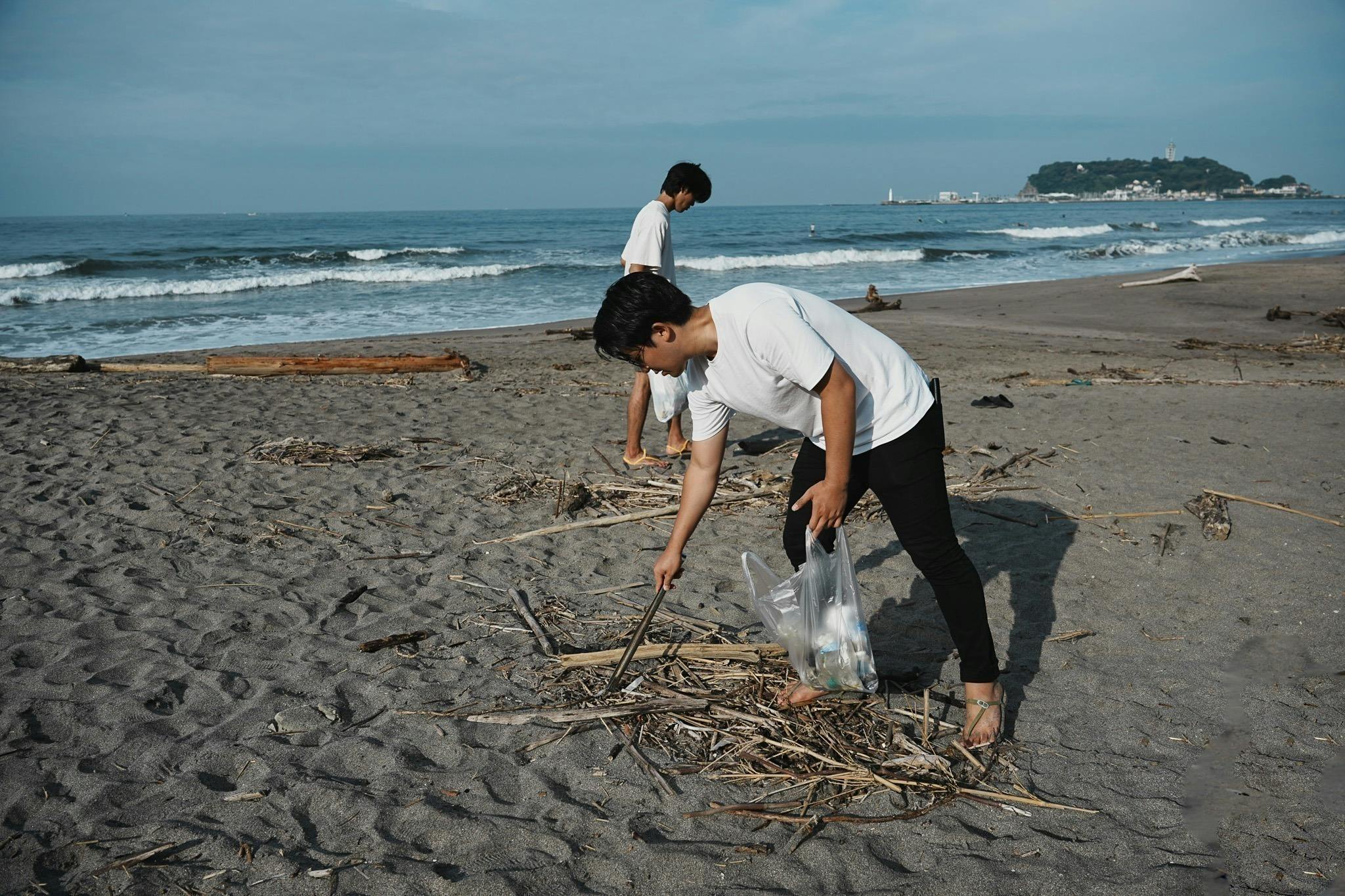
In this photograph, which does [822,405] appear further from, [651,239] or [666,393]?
[651,239]

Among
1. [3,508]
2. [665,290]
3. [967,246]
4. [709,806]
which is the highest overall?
Answer: [967,246]

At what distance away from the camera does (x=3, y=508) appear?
4.80 meters

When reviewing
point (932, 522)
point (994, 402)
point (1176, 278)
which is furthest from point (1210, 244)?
point (932, 522)

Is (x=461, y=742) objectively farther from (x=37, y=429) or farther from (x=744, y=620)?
(x=37, y=429)

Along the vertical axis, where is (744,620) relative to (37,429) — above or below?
below

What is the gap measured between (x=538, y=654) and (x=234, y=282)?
2232 cm

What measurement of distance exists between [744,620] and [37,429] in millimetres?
5769

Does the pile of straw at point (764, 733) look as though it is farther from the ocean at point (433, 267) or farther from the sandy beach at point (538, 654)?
the ocean at point (433, 267)

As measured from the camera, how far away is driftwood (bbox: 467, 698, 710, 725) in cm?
293

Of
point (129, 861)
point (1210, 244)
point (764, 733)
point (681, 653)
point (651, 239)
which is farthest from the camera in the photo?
point (1210, 244)

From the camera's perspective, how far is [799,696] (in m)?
3.00

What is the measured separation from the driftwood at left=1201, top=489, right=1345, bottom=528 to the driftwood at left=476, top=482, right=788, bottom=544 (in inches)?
96.7

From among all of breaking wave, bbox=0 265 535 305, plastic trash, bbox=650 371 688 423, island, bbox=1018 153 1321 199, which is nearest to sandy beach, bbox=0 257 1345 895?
plastic trash, bbox=650 371 688 423

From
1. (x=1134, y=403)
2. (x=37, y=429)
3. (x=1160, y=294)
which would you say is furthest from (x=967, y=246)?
(x=37, y=429)
